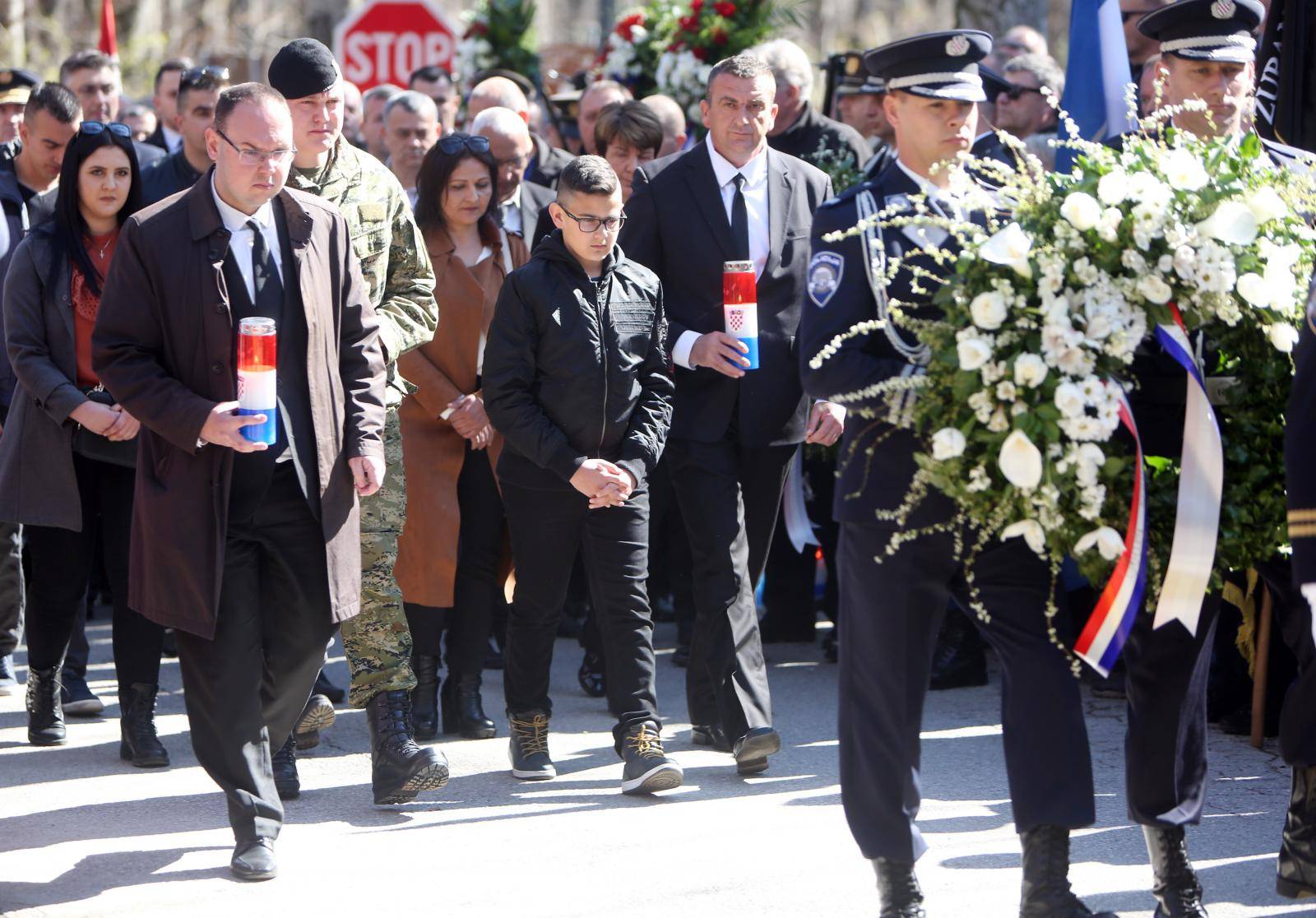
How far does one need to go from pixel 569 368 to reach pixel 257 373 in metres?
1.48

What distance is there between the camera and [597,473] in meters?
6.10

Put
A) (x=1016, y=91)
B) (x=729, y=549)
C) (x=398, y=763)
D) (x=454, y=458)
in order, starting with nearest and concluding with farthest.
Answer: (x=398, y=763)
(x=729, y=549)
(x=454, y=458)
(x=1016, y=91)

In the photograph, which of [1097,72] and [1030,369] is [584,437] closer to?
[1030,369]

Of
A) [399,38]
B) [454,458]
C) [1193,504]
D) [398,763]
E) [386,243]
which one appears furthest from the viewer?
[399,38]

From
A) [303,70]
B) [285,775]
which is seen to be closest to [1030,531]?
[285,775]

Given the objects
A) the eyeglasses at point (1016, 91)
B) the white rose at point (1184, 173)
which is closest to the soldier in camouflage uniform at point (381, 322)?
the white rose at point (1184, 173)

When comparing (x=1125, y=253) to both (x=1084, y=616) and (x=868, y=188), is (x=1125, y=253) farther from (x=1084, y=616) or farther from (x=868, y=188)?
(x=1084, y=616)

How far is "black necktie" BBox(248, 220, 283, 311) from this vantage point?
Answer: 5.38 m

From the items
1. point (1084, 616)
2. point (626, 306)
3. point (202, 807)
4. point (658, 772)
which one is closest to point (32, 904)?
point (202, 807)

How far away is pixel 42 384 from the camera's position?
6730 millimetres

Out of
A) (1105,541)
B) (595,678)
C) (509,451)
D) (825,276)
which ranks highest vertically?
(825,276)

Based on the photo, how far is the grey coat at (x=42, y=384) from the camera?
6758 millimetres

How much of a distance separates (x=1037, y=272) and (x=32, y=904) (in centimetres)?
323

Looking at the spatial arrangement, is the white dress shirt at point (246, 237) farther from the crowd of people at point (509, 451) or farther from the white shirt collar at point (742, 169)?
the white shirt collar at point (742, 169)
